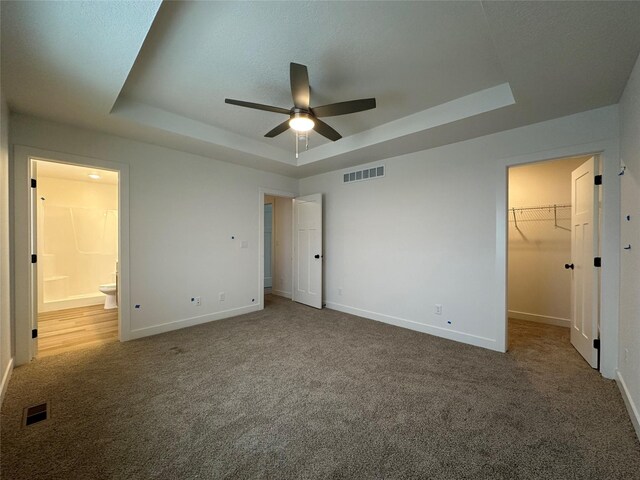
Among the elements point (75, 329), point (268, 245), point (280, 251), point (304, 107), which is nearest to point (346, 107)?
point (304, 107)

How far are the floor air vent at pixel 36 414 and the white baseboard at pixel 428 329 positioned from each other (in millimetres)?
3580

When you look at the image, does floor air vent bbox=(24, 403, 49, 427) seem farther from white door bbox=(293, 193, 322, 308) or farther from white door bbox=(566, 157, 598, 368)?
white door bbox=(566, 157, 598, 368)

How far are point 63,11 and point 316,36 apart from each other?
1.47 m

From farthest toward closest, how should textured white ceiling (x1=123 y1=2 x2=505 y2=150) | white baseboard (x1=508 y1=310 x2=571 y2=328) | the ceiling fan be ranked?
white baseboard (x1=508 y1=310 x2=571 y2=328), the ceiling fan, textured white ceiling (x1=123 y1=2 x2=505 y2=150)

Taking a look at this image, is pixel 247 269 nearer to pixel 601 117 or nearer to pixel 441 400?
pixel 441 400

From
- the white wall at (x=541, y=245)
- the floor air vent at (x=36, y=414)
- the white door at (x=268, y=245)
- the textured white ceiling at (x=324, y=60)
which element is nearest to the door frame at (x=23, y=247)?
the textured white ceiling at (x=324, y=60)

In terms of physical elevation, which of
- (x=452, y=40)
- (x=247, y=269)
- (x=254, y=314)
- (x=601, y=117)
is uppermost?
(x=452, y=40)

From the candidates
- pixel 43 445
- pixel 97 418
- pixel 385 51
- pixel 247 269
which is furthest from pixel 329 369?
pixel 385 51

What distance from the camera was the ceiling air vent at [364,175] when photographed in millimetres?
4052

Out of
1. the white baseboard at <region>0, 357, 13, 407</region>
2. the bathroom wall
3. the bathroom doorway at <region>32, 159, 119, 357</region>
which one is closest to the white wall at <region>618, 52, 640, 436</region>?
the white baseboard at <region>0, 357, 13, 407</region>

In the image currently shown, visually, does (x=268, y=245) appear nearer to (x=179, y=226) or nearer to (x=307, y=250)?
(x=307, y=250)

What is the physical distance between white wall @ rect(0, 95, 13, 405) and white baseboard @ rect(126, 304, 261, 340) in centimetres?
102

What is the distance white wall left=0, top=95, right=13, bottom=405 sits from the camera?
7.10 ft

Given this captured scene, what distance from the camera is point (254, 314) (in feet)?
14.2
